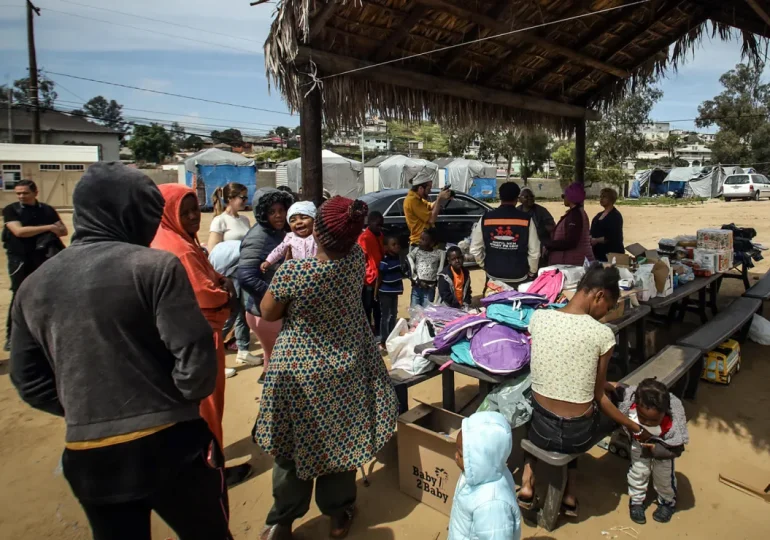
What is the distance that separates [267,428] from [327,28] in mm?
3670

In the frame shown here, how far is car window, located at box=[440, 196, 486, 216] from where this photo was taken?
9898 millimetres

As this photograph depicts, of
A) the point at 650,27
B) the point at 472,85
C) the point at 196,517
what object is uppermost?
the point at 650,27

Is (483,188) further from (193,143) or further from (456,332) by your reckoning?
(193,143)

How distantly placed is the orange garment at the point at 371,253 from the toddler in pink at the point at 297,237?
1.39 meters

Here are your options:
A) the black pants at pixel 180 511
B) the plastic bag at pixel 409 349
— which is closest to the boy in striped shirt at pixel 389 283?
the plastic bag at pixel 409 349

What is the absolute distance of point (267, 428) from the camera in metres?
2.30

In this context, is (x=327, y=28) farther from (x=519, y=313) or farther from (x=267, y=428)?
(x=267, y=428)

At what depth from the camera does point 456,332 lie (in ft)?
10.9

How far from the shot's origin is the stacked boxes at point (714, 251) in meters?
5.32

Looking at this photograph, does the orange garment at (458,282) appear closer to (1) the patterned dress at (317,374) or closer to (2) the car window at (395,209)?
(1) the patterned dress at (317,374)

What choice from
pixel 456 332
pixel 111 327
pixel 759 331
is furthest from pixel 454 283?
pixel 111 327

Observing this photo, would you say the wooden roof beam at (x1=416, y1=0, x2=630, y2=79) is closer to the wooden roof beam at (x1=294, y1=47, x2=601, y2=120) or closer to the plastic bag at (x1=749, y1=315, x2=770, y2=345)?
the wooden roof beam at (x1=294, y1=47, x2=601, y2=120)

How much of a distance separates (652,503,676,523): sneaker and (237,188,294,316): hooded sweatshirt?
9.06 feet

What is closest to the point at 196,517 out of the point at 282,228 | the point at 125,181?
the point at 125,181
